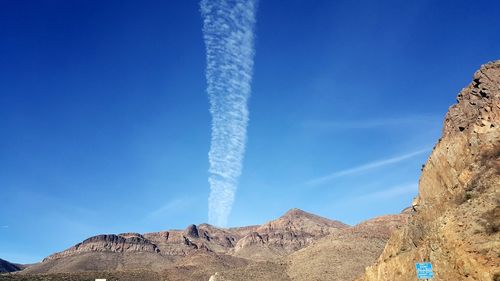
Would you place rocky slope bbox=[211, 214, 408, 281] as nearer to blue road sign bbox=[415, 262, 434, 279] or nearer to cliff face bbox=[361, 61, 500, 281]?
cliff face bbox=[361, 61, 500, 281]

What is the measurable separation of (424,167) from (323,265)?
50961 mm

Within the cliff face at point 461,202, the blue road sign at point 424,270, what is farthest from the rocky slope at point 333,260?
the blue road sign at point 424,270

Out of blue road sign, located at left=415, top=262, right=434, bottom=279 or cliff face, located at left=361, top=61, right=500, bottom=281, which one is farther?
cliff face, located at left=361, top=61, right=500, bottom=281


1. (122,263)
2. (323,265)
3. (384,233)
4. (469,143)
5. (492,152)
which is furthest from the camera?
(122,263)

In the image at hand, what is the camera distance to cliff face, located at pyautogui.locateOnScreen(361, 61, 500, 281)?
2653 centimetres

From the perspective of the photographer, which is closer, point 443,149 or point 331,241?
point 443,149

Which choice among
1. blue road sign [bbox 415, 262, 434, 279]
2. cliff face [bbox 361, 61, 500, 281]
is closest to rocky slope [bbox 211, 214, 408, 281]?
cliff face [bbox 361, 61, 500, 281]

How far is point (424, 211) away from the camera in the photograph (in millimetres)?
41094

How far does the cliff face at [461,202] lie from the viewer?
26531 millimetres

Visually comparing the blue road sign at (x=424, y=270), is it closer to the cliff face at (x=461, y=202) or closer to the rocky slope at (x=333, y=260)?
the cliff face at (x=461, y=202)

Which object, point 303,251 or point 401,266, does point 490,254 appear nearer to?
point 401,266

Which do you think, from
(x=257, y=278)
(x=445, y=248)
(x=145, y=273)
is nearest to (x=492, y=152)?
(x=445, y=248)

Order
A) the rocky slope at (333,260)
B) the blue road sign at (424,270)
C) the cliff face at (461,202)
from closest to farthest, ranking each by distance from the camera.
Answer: the blue road sign at (424,270)
the cliff face at (461,202)
the rocky slope at (333,260)

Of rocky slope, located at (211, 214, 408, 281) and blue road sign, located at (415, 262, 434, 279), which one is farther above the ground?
rocky slope, located at (211, 214, 408, 281)
